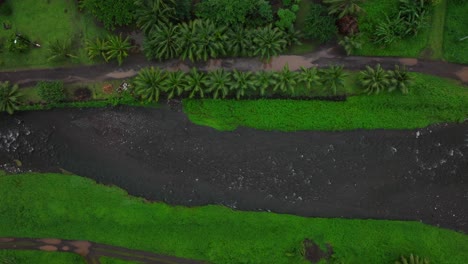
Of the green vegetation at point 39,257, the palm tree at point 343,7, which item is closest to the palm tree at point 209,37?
the palm tree at point 343,7

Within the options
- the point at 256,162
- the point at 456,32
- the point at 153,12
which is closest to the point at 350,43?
the point at 456,32

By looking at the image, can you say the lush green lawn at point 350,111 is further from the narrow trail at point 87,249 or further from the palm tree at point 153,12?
the narrow trail at point 87,249

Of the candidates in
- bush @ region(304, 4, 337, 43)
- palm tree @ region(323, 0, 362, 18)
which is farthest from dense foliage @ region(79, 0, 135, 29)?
palm tree @ region(323, 0, 362, 18)

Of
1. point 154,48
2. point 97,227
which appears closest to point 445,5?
point 154,48

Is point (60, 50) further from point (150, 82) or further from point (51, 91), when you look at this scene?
point (150, 82)

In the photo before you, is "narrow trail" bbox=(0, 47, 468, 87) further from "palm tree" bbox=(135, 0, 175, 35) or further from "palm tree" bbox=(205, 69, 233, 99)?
"palm tree" bbox=(135, 0, 175, 35)
